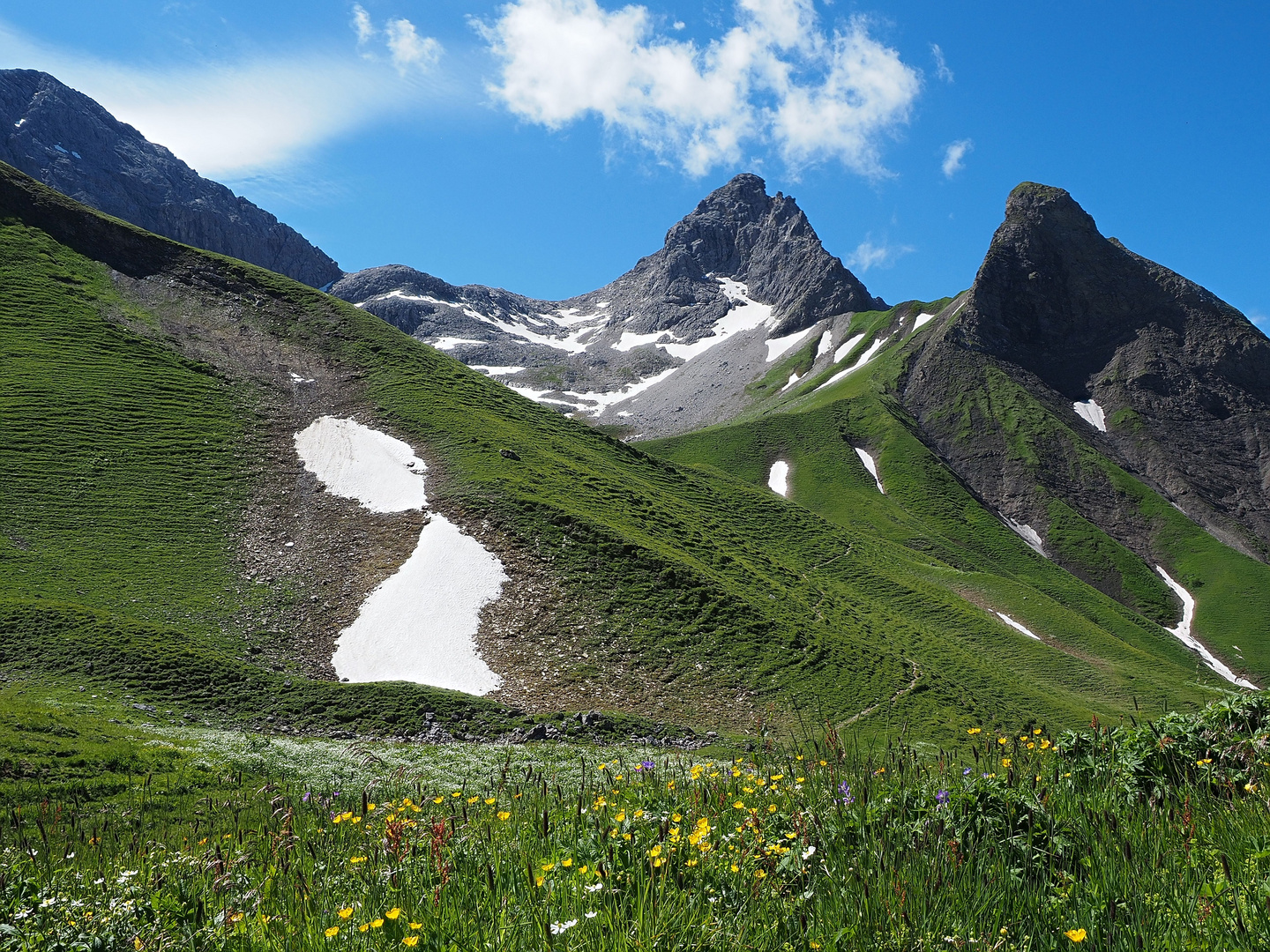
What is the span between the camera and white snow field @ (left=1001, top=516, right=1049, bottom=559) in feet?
342

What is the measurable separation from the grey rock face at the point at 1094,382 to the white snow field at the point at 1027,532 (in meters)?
1.49

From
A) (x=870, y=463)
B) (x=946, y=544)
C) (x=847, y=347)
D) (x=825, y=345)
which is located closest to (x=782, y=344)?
(x=825, y=345)

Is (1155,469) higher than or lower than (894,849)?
higher

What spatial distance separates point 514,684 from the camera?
28312 millimetres

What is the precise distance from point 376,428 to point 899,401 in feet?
346

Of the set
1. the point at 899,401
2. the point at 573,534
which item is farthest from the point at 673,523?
the point at 899,401

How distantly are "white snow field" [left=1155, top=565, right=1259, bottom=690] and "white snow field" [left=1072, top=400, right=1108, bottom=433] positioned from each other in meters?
36.9

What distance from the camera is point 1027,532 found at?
107 metres

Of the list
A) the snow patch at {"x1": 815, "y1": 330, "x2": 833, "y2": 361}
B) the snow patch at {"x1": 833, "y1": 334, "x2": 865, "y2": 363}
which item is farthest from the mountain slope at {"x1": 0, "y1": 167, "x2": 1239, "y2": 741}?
the snow patch at {"x1": 815, "y1": 330, "x2": 833, "y2": 361}

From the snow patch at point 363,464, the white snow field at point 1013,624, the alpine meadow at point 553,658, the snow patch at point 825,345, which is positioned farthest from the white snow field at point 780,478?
the snow patch at point 825,345

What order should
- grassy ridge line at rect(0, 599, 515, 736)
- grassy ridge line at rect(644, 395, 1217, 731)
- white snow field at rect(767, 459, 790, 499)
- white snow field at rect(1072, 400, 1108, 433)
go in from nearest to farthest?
grassy ridge line at rect(0, 599, 515, 736), grassy ridge line at rect(644, 395, 1217, 731), white snow field at rect(767, 459, 790, 499), white snow field at rect(1072, 400, 1108, 433)

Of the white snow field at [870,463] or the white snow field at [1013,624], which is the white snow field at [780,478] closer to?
Answer: the white snow field at [870,463]

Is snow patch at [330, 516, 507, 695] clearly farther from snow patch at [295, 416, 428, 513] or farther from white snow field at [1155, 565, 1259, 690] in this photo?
white snow field at [1155, 565, 1259, 690]

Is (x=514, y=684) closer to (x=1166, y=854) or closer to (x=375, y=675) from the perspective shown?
(x=375, y=675)
